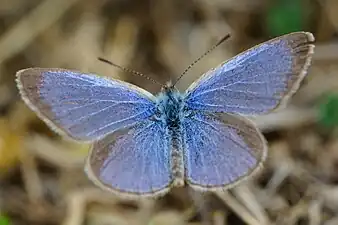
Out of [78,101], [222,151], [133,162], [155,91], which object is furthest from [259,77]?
[155,91]

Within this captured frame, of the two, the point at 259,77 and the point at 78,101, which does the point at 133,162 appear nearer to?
the point at 78,101

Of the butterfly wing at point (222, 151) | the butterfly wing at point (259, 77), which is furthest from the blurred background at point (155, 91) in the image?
the butterfly wing at point (259, 77)

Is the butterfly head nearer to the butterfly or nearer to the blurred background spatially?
the butterfly

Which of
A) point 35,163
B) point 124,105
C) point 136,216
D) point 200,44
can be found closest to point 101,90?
point 124,105

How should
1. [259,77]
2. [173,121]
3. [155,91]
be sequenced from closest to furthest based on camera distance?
[259,77] → [173,121] → [155,91]

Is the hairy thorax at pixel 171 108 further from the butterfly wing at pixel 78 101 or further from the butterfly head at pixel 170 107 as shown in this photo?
the butterfly wing at pixel 78 101

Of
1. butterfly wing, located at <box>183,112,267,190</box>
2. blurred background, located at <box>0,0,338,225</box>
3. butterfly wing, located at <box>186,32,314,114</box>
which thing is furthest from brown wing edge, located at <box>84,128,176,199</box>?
blurred background, located at <box>0,0,338,225</box>
